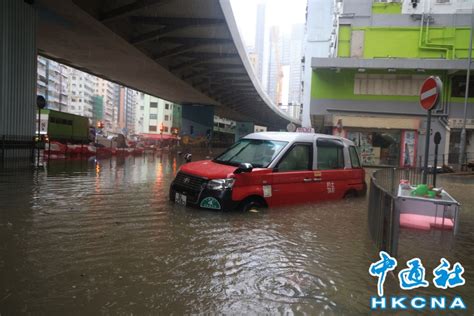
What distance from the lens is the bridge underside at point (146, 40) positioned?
17.2 meters

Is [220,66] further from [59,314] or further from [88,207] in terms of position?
[59,314]

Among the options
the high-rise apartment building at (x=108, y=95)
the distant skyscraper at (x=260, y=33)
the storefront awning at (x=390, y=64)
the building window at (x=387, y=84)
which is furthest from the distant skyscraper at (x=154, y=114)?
→ the storefront awning at (x=390, y=64)

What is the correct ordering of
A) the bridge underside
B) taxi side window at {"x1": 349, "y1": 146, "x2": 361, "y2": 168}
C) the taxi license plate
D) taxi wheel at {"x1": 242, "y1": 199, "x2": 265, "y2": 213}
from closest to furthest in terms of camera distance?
1. taxi wheel at {"x1": 242, "y1": 199, "x2": 265, "y2": 213}
2. the taxi license plate
3. taxi side window at {"x1": 349, "y1": 146, "x2": 361, "y2": 168}
4. the bridge underside

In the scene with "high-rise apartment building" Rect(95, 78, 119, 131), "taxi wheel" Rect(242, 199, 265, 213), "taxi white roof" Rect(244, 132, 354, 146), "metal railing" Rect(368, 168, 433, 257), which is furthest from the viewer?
"high-rise apartment building" Rect(95, 78, 119, 131)

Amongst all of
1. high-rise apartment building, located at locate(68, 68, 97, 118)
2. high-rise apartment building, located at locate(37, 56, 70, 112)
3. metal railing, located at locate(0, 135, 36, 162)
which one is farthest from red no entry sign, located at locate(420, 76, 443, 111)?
high-rise apartment building, located at locate(68, 68, 97, 118)

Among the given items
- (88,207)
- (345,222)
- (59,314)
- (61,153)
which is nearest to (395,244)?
(345,222)

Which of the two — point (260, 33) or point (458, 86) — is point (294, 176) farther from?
point (260, 33)

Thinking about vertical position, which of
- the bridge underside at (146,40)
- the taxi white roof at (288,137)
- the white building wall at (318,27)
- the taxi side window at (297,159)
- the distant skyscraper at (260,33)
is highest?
the distant skyscraper at (260,33)

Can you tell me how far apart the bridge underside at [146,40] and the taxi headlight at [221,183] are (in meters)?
11.8

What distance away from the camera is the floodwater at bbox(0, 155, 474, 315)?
3.51m

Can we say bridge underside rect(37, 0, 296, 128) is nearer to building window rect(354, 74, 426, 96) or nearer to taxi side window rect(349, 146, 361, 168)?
building window rect(354, 74, 426, 96)

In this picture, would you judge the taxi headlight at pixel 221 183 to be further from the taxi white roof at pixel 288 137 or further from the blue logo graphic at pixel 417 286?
the blue logo graphic at pixel 417 286

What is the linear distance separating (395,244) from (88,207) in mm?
5480

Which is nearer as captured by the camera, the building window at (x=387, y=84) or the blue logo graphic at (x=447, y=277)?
the blue logo graphic at (x=447, y=277)
